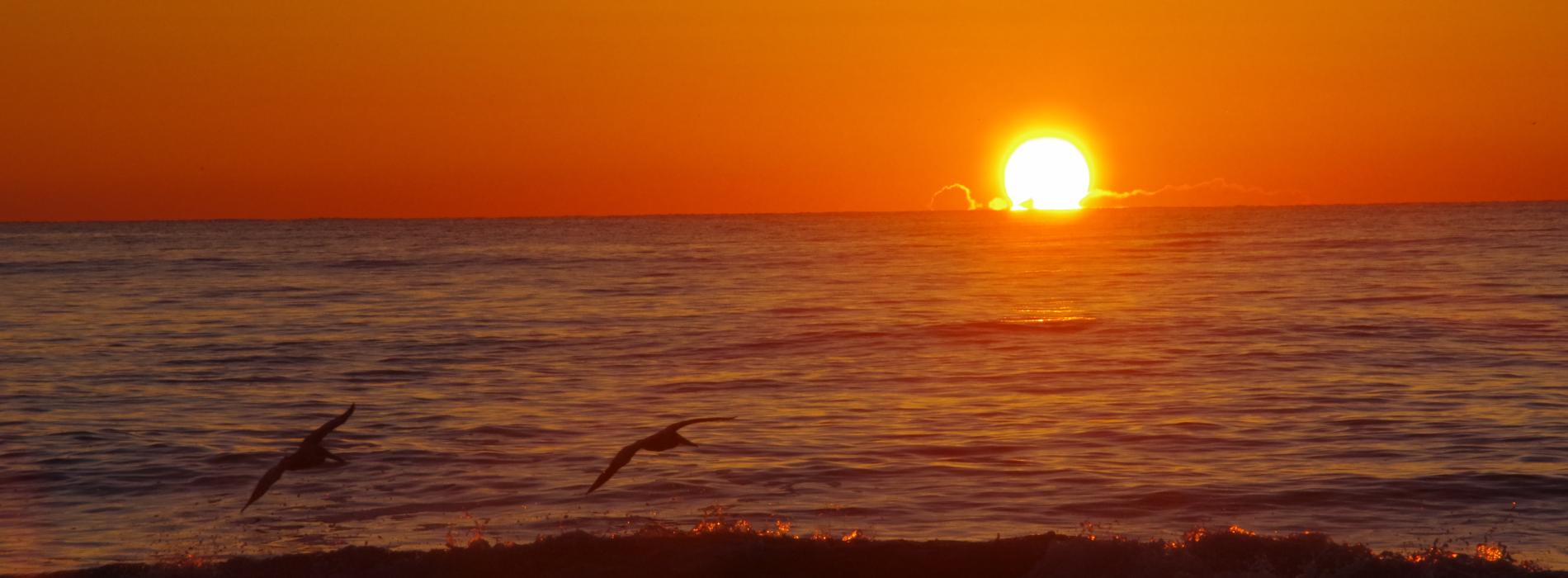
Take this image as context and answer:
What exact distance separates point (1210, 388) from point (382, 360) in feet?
47.3

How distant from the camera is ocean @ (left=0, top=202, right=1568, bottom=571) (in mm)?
13406

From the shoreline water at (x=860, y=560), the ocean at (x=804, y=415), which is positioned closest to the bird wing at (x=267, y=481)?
the shoreline water at (x=860, y=560)

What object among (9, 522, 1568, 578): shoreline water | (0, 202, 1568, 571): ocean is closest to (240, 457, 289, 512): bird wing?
(9, 522, 1568, 578): shoreline water

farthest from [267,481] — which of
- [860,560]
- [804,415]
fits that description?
[804,415]

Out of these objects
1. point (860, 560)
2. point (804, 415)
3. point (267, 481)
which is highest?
point (267, 481)

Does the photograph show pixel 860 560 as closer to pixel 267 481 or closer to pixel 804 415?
pixel 267 481

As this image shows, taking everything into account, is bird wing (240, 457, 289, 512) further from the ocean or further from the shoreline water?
the ocean

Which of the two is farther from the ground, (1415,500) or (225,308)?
(1415,500)

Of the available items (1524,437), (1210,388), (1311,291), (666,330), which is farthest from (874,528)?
(1311,291)

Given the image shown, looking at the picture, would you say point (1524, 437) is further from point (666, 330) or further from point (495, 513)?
point (666, 330)

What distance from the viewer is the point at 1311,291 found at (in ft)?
141

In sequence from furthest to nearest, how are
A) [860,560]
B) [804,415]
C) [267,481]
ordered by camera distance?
[804,415], [860,560], [267,481]

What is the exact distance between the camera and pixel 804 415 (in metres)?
19.6

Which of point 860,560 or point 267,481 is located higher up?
point 267,481
